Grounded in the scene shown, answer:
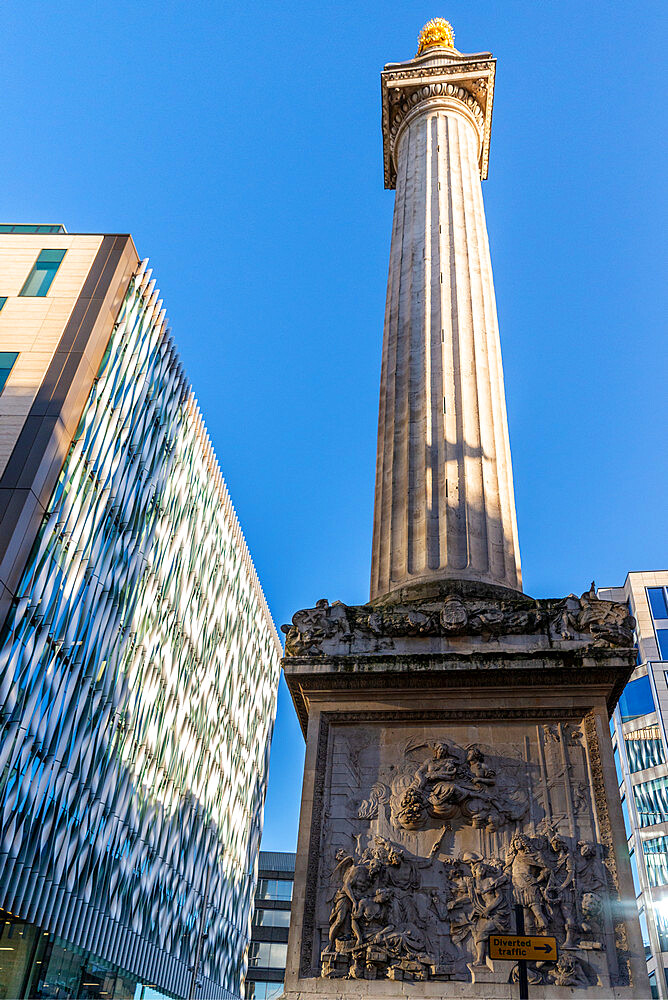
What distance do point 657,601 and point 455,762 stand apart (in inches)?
2326

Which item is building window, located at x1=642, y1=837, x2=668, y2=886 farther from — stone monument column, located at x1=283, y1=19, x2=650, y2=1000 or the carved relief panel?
the carved relief panel

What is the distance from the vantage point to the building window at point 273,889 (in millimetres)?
87644

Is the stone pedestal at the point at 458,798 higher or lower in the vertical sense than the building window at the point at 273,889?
lower

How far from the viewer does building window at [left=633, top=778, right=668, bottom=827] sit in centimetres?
5756

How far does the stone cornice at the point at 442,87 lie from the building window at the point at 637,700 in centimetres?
4843

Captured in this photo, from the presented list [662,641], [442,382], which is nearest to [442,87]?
[442,382]

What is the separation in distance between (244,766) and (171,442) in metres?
29.6

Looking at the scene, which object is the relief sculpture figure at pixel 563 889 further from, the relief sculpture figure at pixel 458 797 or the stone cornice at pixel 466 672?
the stone cornice at pixel 466 672

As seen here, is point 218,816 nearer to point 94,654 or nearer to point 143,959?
point 143,959

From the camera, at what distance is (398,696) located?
13039mm

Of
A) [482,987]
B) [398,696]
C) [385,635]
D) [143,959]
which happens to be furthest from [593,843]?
[143,959]

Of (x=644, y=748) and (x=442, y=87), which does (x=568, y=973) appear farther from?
(x=644, y=748)

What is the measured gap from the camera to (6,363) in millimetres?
36000

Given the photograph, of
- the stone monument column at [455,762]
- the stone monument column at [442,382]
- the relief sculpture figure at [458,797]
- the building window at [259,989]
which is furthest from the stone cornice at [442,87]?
the building window at [259,989]
